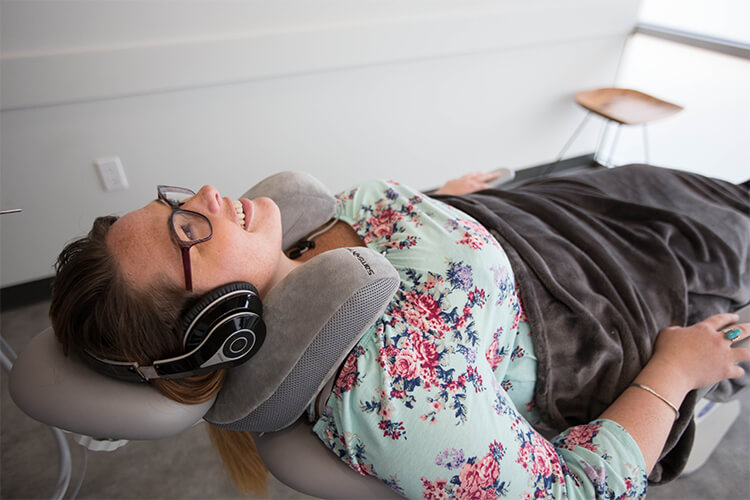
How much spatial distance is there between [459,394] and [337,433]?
228mm

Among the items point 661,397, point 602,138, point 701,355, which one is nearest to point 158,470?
point 661,397

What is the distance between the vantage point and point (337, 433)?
87 centimetres

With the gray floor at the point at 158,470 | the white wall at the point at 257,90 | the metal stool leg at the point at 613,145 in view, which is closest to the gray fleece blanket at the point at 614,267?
the gray floor at the point at 158,470

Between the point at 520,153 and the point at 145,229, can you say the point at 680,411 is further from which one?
the point at 520,153

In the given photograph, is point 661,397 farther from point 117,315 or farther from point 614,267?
point 117,315

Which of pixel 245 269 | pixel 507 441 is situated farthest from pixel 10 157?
pixel 507 441

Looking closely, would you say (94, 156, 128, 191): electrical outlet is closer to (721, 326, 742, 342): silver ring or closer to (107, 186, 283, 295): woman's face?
(107, 186, 283, 295): woman's face

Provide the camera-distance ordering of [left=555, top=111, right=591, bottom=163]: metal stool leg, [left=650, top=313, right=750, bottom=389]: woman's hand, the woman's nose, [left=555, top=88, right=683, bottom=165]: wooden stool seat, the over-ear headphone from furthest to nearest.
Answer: [left=555, top=111, right=591, bottom=163]: metal stool leg → [left=555, top=88, right=683, bottom=165]: wooden stool seat → [left=650, top=313, right=750, bottom=389]: woman's hand → the woman's nose → the over-ear headphone

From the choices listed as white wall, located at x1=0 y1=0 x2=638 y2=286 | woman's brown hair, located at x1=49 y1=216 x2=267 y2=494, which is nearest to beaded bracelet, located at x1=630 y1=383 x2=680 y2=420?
woman's brown hair, located at x1=49 y1=216 x2=267 y2=494

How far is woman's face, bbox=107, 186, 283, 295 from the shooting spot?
2.74 feet

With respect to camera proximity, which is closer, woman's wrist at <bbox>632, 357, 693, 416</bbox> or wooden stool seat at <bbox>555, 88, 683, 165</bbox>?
woman's wrist at <bbox>632, 357, 693, 416</bbox>

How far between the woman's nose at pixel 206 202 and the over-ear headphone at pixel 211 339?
207mm

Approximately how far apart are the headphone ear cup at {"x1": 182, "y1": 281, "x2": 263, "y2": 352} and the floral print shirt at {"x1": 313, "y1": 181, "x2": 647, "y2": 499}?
0.24 m

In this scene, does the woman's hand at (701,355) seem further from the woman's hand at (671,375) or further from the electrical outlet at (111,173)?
the electrical outlet at (111,173)
